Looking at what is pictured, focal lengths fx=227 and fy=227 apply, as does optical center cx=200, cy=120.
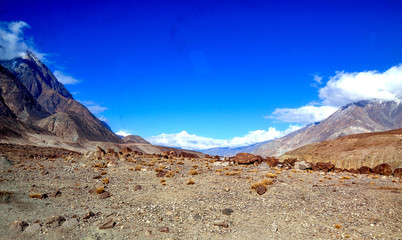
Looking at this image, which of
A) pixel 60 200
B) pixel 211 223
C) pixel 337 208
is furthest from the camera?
pixel 60 200

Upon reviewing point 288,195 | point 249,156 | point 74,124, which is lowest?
point 288,195

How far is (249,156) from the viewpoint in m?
30.6

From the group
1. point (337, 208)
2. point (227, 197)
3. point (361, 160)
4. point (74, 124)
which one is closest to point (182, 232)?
point (227, 197)

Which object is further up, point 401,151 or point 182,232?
point 401,151

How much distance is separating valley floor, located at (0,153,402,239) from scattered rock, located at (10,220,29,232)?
0.12 ft

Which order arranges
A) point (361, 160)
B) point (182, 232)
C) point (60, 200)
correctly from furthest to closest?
point (361, 160), point (60, 200), point (182, 232)

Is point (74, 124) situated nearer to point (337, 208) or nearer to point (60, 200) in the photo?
point (60, 200)

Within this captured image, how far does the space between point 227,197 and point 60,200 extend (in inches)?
372

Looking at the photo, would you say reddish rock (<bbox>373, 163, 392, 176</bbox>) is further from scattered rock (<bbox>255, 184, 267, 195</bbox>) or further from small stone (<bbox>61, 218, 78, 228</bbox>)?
small stone (<bbox>61, 218, 78, 228</bbox>)

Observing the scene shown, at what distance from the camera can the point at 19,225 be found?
908 cm

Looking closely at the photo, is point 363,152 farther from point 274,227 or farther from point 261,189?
point 274,227

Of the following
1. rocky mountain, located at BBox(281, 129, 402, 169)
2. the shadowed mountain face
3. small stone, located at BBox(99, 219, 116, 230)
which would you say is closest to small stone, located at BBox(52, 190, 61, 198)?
small stone, located at BBox(99, 219, 116, 230)

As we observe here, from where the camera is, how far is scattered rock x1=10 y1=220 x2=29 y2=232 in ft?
29.3

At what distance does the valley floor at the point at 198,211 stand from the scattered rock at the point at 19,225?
35 millimetres
